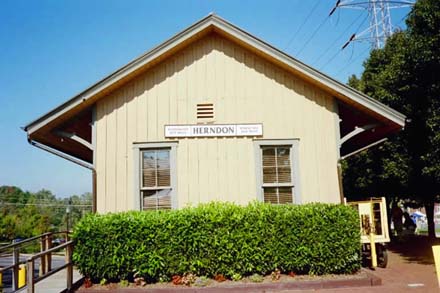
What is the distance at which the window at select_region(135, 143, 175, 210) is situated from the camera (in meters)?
10.6

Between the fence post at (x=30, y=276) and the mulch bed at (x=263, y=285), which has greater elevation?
the fence post at (x=30, y=276)

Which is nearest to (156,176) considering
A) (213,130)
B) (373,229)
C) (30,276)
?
(213,130)

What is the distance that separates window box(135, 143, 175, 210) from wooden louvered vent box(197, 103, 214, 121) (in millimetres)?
1111

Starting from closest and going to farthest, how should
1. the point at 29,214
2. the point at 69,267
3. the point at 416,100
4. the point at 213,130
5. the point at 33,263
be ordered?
the point at 33,263
the point at 69,267
the point at 213,130
the point at 416,100
the point at 29,214

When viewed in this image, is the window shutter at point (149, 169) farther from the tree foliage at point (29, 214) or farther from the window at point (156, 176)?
the tree foliage at point (29, 214)

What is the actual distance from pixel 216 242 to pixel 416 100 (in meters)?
8.79

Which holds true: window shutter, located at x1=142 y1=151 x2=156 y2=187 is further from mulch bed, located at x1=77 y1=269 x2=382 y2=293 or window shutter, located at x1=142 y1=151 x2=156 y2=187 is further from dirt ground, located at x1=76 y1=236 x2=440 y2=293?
dirt ground, located at x1=76 y1=236 x2=440 y2=293

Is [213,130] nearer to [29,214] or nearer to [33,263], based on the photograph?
[33,263]

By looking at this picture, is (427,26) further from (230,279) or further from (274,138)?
(230,279)

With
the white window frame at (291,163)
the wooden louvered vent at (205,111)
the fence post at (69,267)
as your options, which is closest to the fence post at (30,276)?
the fence post at (69,267)

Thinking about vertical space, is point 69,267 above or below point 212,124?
below

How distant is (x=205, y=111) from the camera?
10945 millimetres

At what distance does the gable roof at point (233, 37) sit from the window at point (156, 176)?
6.07ft

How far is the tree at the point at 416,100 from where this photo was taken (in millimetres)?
12328
